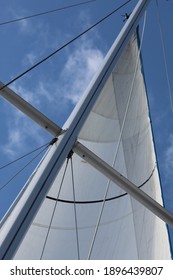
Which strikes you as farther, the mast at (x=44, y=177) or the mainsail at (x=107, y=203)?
the mainsail at (x=107, y=203)

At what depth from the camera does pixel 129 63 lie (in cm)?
812

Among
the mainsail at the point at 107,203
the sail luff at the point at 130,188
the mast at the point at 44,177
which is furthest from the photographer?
the mainsail at the point at 107,203

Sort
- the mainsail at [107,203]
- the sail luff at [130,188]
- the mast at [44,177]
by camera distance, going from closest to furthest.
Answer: the mast at [44,177]
the sail luff at [130,188]
the mainsail at [107,203]

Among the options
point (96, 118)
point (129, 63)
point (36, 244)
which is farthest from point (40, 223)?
point (129, 63)

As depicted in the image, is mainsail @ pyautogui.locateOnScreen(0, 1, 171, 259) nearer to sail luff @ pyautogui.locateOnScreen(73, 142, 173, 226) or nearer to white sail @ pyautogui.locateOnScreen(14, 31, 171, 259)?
white sail @ pyautogui.locateOnScreen(14, 31, 171, 259)

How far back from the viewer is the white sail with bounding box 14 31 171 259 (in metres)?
5.63

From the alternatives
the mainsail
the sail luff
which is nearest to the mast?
the sail luff

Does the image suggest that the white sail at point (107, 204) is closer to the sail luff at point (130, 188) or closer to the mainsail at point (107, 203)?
the mainsail at point (107, 203)

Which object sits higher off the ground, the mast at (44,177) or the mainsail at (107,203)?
the mainsail at (107,203)

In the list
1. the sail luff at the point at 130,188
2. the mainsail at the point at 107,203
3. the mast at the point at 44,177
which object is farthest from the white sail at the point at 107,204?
the mast at the point at 44,177

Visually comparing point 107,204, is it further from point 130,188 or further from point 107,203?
point 130,188

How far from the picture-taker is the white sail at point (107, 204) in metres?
5.63

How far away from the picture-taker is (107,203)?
20.0 feet
